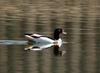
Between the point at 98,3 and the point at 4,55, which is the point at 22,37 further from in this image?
the point at 98,3

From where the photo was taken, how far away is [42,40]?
A: 6.02m

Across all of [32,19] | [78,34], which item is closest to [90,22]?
[78,34]

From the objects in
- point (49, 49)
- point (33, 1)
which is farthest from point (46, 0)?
point (49, 49)

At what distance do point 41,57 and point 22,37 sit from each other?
27 centimetres

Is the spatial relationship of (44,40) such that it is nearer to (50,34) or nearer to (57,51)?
(50,34)

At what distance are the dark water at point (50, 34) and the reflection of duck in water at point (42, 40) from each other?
0.04 meters

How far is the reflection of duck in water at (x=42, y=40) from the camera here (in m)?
6.02

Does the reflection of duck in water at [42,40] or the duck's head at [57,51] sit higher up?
the reflection of duck in water at [42,40]

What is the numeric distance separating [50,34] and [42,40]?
0.10 meters

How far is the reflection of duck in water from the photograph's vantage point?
6.02 meters

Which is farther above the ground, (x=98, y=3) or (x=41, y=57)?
(x=98, y=3)

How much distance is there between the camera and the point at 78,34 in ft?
19.8

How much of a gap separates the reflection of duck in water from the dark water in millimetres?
44

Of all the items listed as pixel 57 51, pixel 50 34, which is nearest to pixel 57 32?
pixel 50 34
